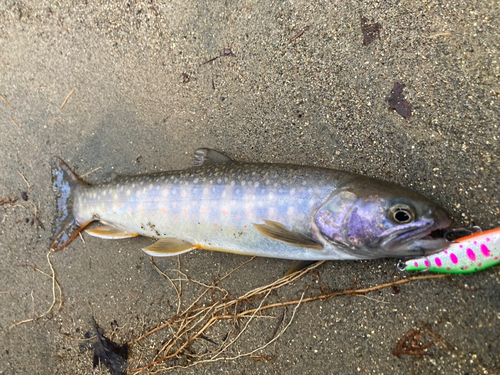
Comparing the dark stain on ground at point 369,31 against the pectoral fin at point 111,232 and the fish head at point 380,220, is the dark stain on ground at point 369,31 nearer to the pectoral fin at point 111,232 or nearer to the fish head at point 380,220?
the fish head at point 380,220

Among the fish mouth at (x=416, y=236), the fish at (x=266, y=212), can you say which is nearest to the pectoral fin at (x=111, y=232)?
the fish at (x=266, y=212)

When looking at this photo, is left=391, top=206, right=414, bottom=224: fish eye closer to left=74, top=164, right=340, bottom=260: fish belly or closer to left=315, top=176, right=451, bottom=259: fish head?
left=315, top=176, right=451, bottom=259: fish head

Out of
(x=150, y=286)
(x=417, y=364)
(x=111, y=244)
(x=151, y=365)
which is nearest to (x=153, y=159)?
(x=111, y=244)

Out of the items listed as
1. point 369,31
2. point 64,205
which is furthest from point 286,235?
point 64,205

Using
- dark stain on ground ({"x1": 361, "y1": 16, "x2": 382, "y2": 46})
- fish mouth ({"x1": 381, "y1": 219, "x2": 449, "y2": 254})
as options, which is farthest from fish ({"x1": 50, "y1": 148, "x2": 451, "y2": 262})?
dark stain on ground ({"x1": 361, "y1": 16, "x2": 382, "y2": 46})

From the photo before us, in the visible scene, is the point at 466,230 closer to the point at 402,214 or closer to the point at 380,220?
the point at 402,214

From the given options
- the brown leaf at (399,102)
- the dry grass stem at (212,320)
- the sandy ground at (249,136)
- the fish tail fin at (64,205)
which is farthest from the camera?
the fish tail fin at (64,205)

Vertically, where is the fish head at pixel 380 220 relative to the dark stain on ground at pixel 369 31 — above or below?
below

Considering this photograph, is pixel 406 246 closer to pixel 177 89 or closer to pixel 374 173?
pixel 374 173
